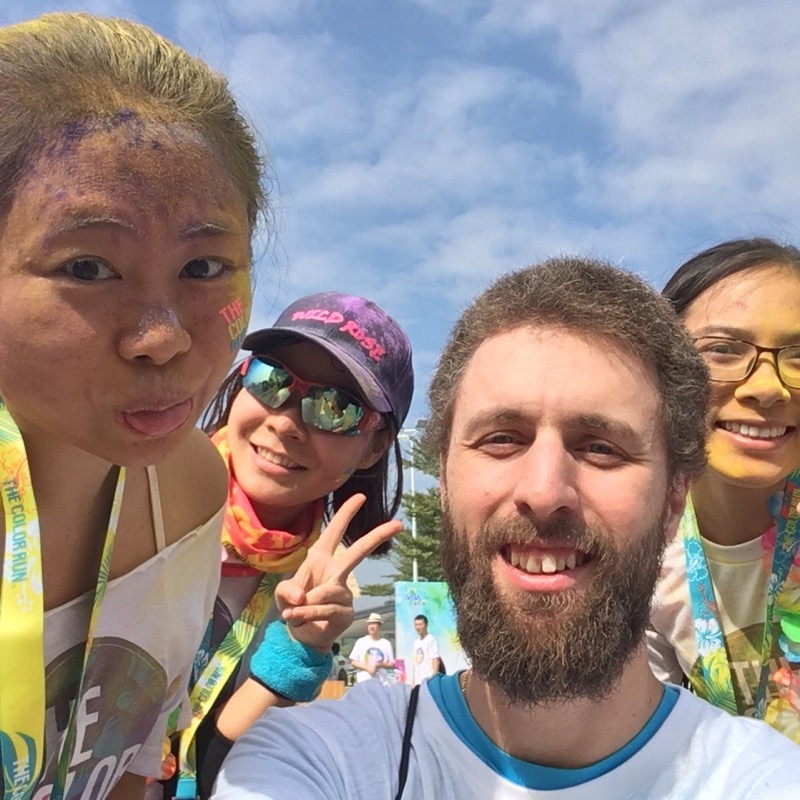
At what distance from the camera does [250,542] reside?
9.57ft

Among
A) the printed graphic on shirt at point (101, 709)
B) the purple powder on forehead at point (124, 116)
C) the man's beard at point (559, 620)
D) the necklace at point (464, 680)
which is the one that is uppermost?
the purple powder on forehead at point (124, 116)

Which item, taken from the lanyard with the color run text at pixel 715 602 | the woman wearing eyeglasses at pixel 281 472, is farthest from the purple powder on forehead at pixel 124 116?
the lanyard with the color run text at pixel 715 602

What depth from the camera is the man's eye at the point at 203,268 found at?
5.29ft

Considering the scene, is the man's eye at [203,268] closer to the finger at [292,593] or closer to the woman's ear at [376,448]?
the finger at [292,593]

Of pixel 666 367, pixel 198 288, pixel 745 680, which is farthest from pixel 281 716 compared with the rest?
pixel 745 680

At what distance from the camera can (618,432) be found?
2.00 metres

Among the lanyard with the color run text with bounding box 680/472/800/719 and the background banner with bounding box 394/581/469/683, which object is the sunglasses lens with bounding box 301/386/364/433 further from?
the background banner with bounding box 394/581/469/683

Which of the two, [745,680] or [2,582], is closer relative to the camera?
[2,582]

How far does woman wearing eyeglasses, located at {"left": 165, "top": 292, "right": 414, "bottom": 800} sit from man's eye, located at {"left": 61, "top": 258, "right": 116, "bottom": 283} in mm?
1315

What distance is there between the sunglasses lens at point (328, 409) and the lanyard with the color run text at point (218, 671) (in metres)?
0.63

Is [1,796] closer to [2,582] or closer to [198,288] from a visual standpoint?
[2,582]

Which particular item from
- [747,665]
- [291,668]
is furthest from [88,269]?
[747,665]

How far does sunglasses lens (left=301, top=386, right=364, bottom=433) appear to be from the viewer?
2.93 m

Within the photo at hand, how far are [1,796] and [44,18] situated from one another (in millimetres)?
1580
